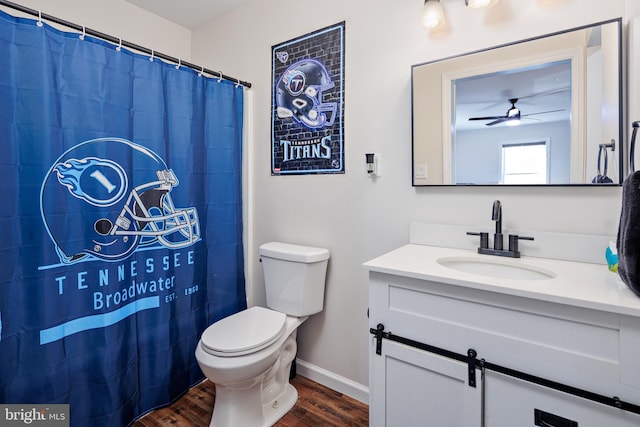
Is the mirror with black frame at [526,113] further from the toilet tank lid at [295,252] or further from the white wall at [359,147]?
the toilet tank lid at [295,252]

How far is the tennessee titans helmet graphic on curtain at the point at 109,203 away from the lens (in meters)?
1.39

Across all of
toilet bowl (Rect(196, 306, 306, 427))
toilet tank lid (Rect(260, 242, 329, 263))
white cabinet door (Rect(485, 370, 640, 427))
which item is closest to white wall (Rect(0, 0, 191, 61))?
toilet tank lid (Rect(260, 242, 329, 263))

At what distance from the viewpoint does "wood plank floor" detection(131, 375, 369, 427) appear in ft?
5.40

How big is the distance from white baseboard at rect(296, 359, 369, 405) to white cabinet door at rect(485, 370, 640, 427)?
2.94 feet

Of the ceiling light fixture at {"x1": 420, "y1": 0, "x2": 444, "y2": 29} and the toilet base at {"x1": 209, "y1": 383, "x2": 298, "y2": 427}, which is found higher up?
the ceiling light fixture at {"x1": 420, "y1": 0, "x2": 444, "y2": 29}

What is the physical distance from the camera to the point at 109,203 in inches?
60.4

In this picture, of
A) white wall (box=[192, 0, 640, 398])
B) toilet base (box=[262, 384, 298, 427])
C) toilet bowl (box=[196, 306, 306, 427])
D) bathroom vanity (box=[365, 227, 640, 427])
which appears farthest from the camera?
toilet base (box=[262, 384, 298, 427])

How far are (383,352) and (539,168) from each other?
955 millimetres

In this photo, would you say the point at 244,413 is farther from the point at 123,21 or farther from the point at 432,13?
the point at 123,21

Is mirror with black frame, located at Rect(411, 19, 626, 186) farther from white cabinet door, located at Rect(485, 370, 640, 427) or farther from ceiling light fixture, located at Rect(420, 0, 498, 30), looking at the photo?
white cabinet door, located at Rect(485, 370, 640, 427)

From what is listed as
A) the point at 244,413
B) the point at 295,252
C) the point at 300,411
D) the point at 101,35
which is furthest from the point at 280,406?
the point at 101,35

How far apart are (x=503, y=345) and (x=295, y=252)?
3.58ft

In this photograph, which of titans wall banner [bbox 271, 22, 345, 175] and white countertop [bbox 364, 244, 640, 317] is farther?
titans wall banner [bbox 271, 22, 345, 175]

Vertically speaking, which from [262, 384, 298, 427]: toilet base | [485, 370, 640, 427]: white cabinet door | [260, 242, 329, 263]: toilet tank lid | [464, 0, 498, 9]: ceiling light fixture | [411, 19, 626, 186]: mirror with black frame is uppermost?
[464, 0, 498, 9]: ceiling light fixture
